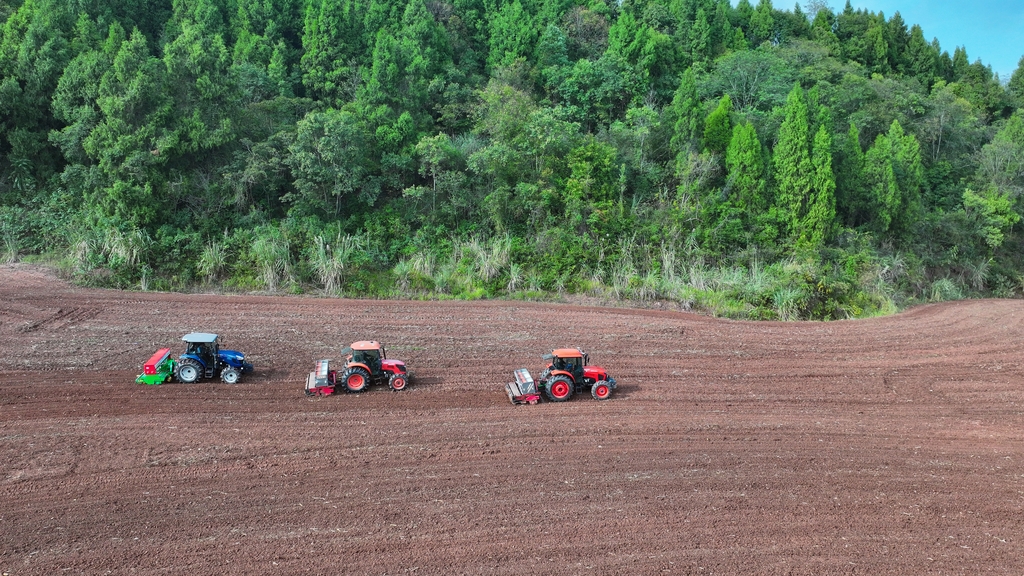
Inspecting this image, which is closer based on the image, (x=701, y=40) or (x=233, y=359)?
(x=233, y=359)

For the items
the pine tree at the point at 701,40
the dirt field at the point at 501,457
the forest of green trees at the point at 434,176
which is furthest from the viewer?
the pine tree at the point at 701,40

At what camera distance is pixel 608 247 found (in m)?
21.0

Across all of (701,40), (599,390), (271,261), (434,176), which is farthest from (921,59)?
(271,261)

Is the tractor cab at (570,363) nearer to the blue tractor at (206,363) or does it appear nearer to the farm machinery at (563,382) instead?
the farm machinery at (563,382)

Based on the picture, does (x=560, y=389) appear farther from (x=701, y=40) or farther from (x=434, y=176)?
(x=701, y=40)

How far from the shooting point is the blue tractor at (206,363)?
11.6 m

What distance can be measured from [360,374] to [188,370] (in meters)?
3.28

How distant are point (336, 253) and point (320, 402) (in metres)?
8.93

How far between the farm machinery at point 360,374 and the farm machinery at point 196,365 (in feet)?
4.76

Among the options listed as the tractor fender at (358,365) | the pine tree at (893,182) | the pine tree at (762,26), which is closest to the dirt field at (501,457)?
the tractor fender at (358,365)

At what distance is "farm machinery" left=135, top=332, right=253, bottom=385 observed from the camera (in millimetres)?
11570

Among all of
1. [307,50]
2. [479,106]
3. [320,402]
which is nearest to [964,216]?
[479,106]

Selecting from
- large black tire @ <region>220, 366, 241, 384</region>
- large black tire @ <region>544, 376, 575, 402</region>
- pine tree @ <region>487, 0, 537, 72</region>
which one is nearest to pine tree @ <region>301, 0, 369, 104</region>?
pine tree @ <region>487, 0, 537, 72</region>

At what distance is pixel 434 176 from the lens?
71.5 feet
